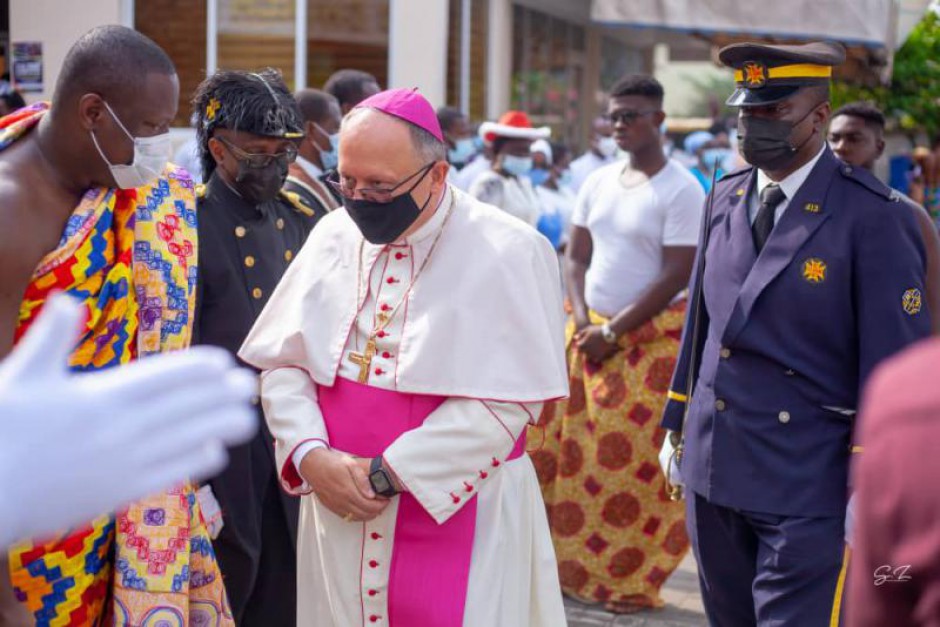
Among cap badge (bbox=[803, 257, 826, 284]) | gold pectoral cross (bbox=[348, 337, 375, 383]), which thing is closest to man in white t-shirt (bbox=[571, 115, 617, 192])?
cap badge (bbox=[803, 257, 826, 284])

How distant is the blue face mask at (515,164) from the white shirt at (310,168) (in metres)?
2.70

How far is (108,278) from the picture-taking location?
3.17 metres

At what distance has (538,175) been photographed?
11.7 m

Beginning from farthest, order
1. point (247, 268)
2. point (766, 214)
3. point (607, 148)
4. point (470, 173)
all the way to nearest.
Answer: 1. point (607, 148)
2. point (470, 173)
3. point (247, 268)
4. point (766, 214)

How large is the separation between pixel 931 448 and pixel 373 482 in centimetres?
198

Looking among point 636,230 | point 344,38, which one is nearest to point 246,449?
point 636,230

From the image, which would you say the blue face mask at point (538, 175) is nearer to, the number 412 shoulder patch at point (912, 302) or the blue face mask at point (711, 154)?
the blue face mask at point (711, 154)

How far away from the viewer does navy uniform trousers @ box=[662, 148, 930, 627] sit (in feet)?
11.9

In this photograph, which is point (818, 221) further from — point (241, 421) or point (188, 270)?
point (241, 421)

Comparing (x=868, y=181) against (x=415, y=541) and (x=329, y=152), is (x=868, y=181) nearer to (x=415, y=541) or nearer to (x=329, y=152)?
(x=415, y=541)

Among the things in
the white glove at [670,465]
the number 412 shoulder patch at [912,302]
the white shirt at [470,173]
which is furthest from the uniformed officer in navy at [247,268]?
the white shirt at [470,173]

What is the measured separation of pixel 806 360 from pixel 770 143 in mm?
657

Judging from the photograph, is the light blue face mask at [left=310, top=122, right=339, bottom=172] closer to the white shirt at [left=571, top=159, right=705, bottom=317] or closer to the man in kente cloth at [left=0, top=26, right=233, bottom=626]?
the white shirt at [left=571, top=159, right=705, bottom=317]

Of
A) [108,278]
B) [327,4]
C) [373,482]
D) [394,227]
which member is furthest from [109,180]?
[327,4]
